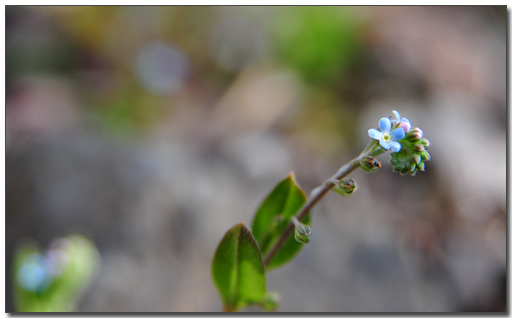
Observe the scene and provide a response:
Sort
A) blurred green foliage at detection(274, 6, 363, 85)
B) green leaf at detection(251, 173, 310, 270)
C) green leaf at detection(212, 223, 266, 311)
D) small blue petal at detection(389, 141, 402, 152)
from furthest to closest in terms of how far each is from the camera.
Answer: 1. blurred green foliage at detection(274, 6, 363, 85)
2. green leaf at detection(251, 173, 310, 270)
3. green leaf at detection(212, 223, 266, 311)
4. small blue petal at detection(389, 141, 402, 152)

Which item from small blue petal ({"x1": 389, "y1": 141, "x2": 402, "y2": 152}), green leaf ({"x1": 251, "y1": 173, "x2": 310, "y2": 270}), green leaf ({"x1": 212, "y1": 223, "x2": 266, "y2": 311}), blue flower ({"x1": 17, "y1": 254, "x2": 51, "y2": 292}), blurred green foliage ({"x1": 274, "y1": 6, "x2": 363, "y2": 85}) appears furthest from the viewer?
blurred green foliage ({"x1": 274, "y1": 6, "x2": 363, "y2": 85})

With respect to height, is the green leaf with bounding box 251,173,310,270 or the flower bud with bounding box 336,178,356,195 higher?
the flower bud with bounding box 336,178,356,195

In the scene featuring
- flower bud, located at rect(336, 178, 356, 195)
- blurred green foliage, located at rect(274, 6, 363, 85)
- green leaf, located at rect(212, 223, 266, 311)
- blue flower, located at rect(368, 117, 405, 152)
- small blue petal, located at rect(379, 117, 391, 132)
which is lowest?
green leaf, located at rect(212, 223, 266, 311)

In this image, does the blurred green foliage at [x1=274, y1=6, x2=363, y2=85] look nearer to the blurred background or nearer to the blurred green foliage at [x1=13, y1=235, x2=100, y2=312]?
the blurred background

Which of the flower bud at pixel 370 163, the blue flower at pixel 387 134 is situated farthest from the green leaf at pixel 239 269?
the blue flower at pixel 387 134

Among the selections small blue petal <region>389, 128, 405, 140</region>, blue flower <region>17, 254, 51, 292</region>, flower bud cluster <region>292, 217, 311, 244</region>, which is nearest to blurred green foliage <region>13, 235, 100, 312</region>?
blue flower <region>17, 254, 51, 292</region>

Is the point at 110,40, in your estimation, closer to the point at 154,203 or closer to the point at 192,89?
the point at 192,89

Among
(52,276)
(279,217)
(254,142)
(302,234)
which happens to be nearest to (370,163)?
(302,234)
